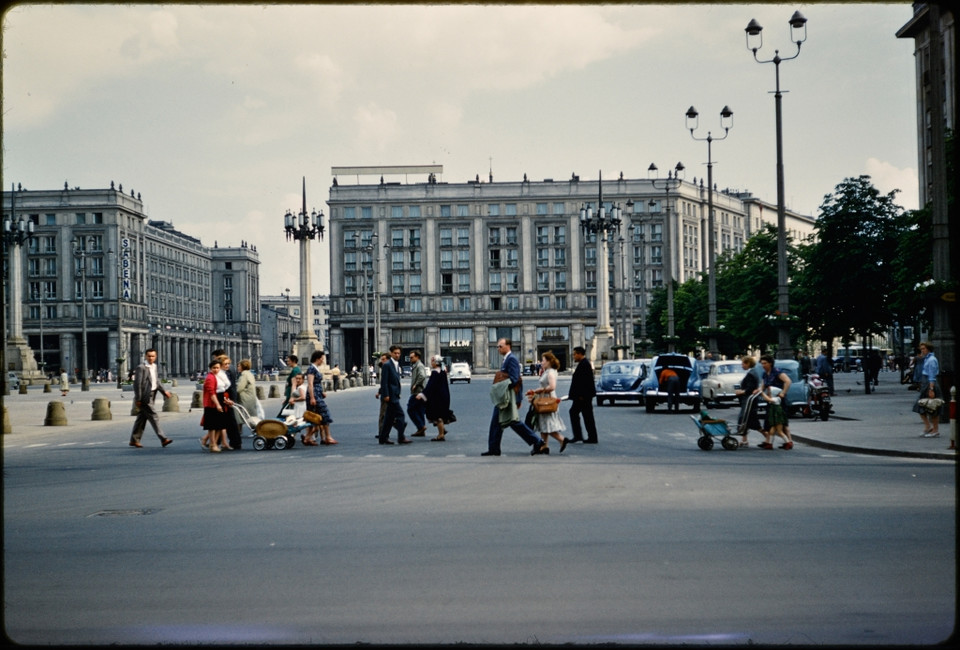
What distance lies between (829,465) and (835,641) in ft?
38.8

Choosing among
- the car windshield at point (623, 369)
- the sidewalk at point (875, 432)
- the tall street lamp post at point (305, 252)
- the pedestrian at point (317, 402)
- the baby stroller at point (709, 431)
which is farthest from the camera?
the tall street lamp post at point (305, 252)

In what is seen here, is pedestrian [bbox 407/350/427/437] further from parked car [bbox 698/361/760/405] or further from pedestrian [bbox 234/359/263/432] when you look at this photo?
parked car [bbox 698/361/760/405]

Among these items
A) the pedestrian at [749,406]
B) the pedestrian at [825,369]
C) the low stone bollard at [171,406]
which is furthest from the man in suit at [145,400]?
the pedestrian at [825,369]

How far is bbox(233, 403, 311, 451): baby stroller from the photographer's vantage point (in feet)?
74.2

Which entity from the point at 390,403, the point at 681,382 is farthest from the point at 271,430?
the point at 681,382

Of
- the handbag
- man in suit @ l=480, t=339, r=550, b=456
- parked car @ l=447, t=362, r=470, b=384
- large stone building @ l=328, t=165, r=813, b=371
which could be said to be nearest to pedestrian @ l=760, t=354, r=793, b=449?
the handbag

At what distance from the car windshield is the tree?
7.40 meters

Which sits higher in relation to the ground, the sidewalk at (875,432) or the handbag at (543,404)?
the handbag at (543,404)

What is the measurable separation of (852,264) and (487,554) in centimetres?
3596

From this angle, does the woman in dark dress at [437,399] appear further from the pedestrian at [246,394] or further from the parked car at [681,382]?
the parked car at [681,382]

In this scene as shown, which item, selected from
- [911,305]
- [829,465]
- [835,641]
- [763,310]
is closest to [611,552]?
[835,641]

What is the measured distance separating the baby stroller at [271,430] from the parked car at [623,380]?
19.8 meters

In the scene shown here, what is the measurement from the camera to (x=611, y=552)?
951cm

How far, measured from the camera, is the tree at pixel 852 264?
4234 cm
